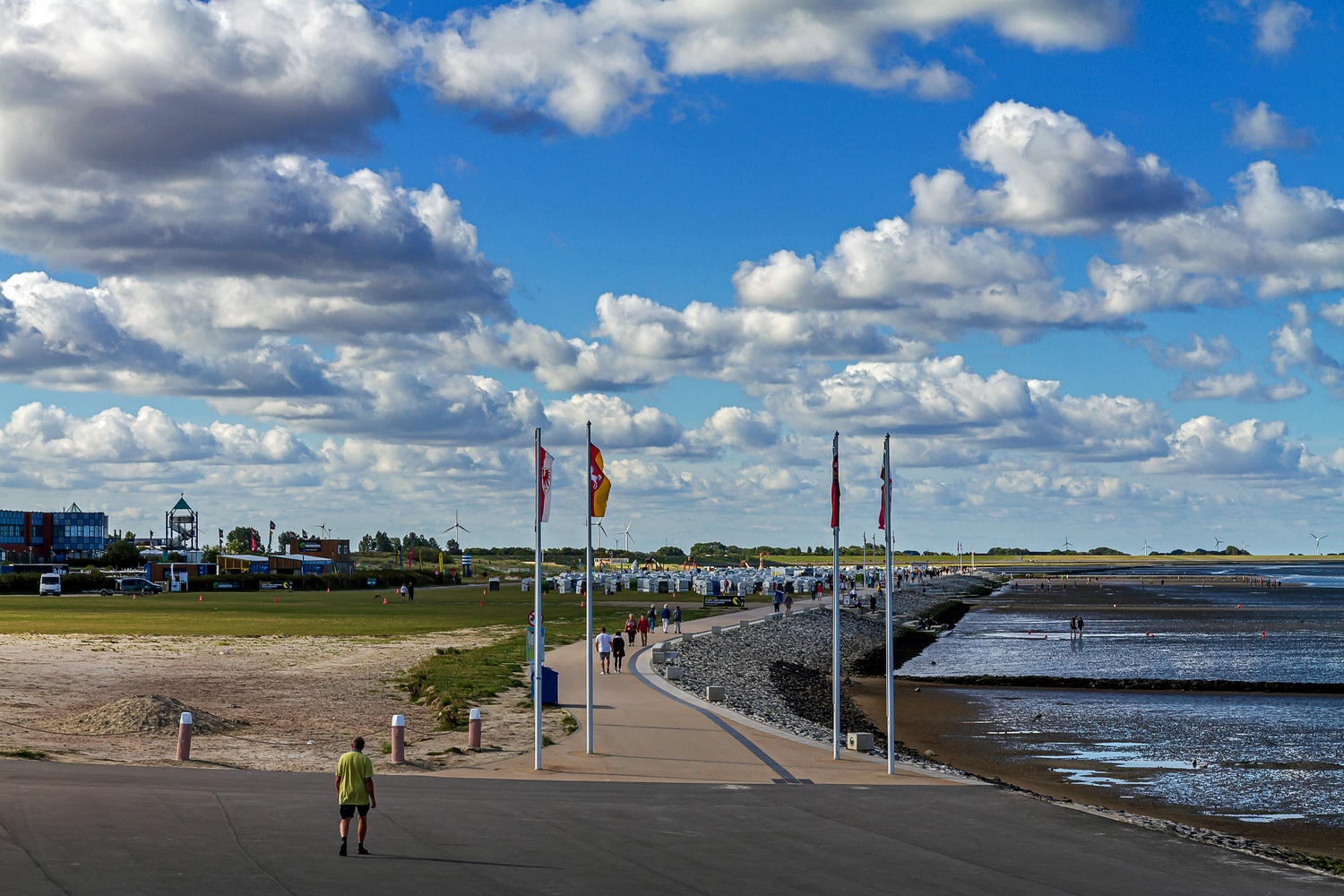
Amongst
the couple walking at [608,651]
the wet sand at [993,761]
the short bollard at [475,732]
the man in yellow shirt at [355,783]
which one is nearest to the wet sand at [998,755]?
the wet sand at [993,761]

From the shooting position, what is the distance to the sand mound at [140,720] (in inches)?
1271

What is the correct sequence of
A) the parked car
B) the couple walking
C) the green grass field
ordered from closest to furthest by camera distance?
the couple walking → the green grass field → the parked car

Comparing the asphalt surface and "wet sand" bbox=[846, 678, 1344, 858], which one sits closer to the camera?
the asphalt surface

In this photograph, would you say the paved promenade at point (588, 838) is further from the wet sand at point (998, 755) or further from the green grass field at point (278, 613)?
the green grass field at point (278, 613)

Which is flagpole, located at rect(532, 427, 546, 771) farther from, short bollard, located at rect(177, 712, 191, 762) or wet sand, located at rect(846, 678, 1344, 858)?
wet sand, located at rect(846, 678, 1344, 858)

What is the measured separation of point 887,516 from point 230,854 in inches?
596

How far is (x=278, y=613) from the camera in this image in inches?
3716

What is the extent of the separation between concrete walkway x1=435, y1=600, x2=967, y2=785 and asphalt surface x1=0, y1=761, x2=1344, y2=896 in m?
1.81

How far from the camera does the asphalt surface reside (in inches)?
660

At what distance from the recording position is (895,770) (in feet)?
92.0

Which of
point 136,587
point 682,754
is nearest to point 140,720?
point 682,754

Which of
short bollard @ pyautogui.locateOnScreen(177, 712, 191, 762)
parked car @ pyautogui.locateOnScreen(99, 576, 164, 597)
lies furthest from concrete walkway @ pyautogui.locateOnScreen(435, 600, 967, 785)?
parked car @ pyautogui.locateOnScreen(99, 576, 164, 597)

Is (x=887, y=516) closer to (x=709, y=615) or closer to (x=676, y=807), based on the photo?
(x=676, y=807)

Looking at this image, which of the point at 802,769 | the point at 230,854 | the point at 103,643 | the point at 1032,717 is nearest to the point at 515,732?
the point at 802,769
